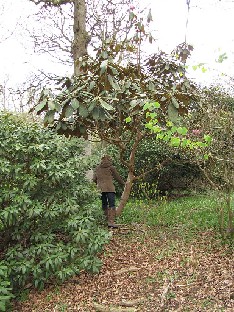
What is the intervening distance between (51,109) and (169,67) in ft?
9.64

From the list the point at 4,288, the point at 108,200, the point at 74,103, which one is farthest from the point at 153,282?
the point at 74,103

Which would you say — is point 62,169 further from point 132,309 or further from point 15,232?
point 132,309

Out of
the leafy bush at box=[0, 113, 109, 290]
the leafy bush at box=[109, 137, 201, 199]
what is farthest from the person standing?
the leafy bush at box=[109, 137, 201, 199]

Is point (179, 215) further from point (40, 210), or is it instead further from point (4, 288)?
point (4, 288)

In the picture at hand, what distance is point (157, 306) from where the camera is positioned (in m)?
4.39

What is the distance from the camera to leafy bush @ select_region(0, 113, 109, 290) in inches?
195

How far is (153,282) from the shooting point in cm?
503

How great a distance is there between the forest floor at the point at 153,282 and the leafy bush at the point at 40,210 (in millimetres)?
302

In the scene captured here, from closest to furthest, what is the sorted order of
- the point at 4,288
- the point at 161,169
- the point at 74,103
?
the point at 4,288 → the point at 74,103 → the point at 161,169

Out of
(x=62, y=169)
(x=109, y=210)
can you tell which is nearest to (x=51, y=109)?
(x=62, y=169)

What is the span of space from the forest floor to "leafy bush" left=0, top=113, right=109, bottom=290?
0.99 feet

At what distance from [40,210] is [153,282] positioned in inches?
74.6

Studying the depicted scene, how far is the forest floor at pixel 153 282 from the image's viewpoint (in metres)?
4.48

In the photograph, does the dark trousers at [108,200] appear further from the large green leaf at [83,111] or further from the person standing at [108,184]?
the large green leaf at [83,111]
